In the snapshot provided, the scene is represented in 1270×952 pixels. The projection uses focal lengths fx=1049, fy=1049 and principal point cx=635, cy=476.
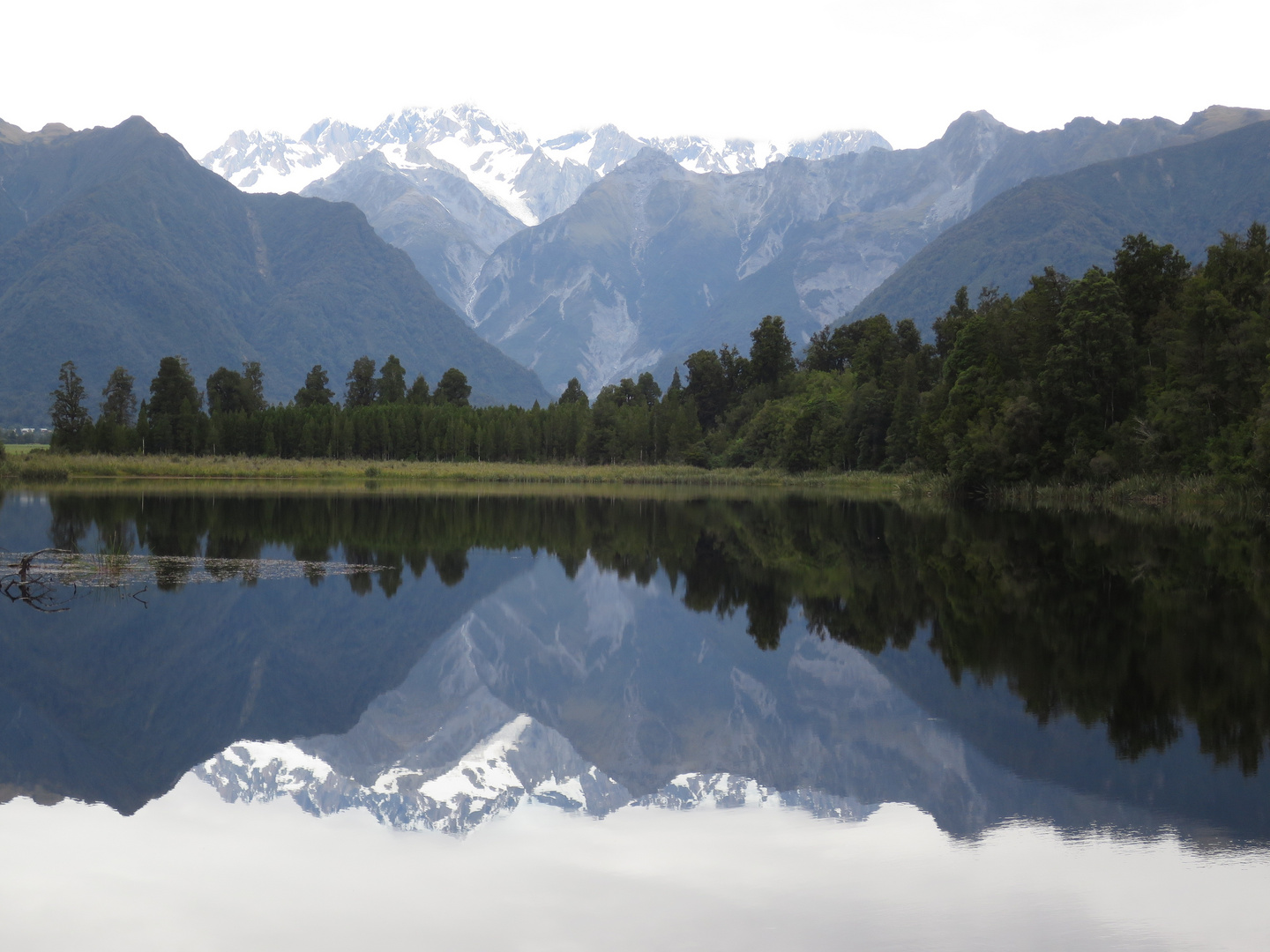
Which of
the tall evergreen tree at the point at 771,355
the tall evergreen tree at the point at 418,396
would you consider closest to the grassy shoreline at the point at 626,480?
the tall evergreen tree at the point at 771,355

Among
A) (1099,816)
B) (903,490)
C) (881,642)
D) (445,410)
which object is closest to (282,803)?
(1099,816)

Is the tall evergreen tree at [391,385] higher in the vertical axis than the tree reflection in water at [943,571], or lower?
higher

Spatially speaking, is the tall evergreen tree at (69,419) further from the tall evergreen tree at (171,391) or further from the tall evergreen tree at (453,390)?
the tall evergreen tree at (453,390)

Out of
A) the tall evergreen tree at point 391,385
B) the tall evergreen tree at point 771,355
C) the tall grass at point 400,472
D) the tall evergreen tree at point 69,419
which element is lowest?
the tall grass at point 400,472

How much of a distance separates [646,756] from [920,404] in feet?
307

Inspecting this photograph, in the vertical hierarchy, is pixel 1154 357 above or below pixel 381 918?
above

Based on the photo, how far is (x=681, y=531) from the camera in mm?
49406

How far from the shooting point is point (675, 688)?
61.5 feet

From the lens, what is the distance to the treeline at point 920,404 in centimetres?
6631

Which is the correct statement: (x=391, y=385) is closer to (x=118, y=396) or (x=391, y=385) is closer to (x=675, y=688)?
(x=118, y=396)

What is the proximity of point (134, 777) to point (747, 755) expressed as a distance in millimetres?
7841

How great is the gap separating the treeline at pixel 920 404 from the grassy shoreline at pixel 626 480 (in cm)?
181

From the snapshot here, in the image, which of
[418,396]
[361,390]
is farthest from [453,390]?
[361,390]

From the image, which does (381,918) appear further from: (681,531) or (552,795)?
(681,531)
